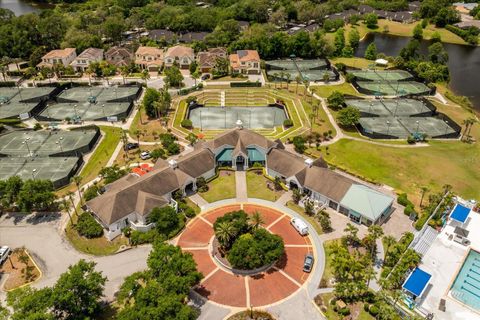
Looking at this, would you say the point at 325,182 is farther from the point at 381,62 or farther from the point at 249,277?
the point at 381,62

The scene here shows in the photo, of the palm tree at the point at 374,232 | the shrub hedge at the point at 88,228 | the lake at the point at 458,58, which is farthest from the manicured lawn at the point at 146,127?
the lake at the point at 458,58

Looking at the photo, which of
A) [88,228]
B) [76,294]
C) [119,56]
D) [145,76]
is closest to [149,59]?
[119,56]

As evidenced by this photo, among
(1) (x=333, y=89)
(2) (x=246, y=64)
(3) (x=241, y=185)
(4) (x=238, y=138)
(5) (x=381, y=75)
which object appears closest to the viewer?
(3) (x=241, y=185)

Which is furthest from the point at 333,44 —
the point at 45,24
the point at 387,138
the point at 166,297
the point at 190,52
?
the point at 166,297

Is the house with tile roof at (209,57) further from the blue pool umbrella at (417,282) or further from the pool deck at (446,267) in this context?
the blue pool umbrella at (417,282)

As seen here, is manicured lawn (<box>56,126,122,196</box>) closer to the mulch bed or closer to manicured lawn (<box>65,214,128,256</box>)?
manicured lawn (<box>65,214,128,256</box>)

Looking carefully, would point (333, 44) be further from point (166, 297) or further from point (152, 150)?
point (166, 297)

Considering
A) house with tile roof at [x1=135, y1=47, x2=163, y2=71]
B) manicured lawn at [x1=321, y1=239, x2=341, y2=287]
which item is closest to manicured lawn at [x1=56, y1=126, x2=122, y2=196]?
house with tile roof at [x1=135, y1=47, x2=163, y2=71]
